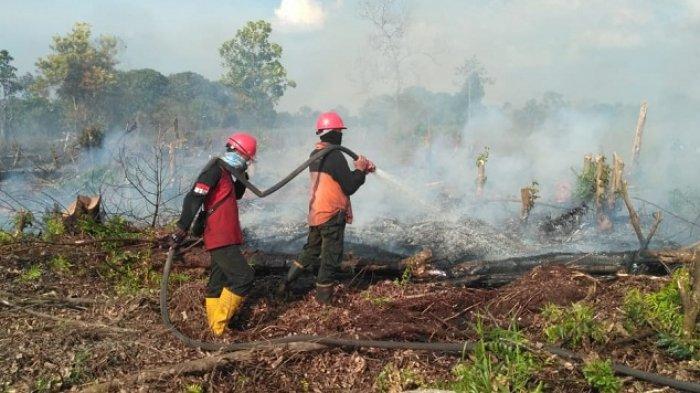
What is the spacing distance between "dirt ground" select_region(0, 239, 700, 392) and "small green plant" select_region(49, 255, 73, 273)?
0.03m

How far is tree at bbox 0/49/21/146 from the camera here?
2850 cm

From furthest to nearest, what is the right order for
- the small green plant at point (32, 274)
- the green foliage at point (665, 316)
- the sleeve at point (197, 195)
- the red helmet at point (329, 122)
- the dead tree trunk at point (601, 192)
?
1. the dead tree trunk at point (601, 192)
2. the small green plant at point (32, 274)
3. the red helmet at point (329, 122)
4. the sleeve at point (197, 195)
5. the green foliage at point (665, 316)

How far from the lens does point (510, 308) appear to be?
5.04 m

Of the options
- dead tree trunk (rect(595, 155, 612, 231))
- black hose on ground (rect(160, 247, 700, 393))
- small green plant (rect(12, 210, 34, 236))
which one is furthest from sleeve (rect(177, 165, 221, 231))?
dead tree trunk (rect(595, 155, 612, 231))

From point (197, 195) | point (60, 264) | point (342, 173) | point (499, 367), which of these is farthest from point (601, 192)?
point (60, 264)

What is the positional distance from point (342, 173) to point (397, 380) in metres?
2.08

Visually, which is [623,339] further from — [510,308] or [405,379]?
[405,379]

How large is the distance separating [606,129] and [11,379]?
63.6 ft

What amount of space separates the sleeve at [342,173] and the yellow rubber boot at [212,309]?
5.24 feet

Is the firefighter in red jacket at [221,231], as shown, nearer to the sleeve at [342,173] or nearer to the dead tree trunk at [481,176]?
the sleeve at [342,173]

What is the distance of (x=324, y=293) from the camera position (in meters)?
5.41

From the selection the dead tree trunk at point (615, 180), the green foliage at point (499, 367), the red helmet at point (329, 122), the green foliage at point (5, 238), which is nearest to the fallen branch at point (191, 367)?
the green foliage at point (499, 367)

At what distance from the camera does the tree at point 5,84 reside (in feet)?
93.5

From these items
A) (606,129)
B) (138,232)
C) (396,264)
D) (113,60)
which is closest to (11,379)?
(138,232)
